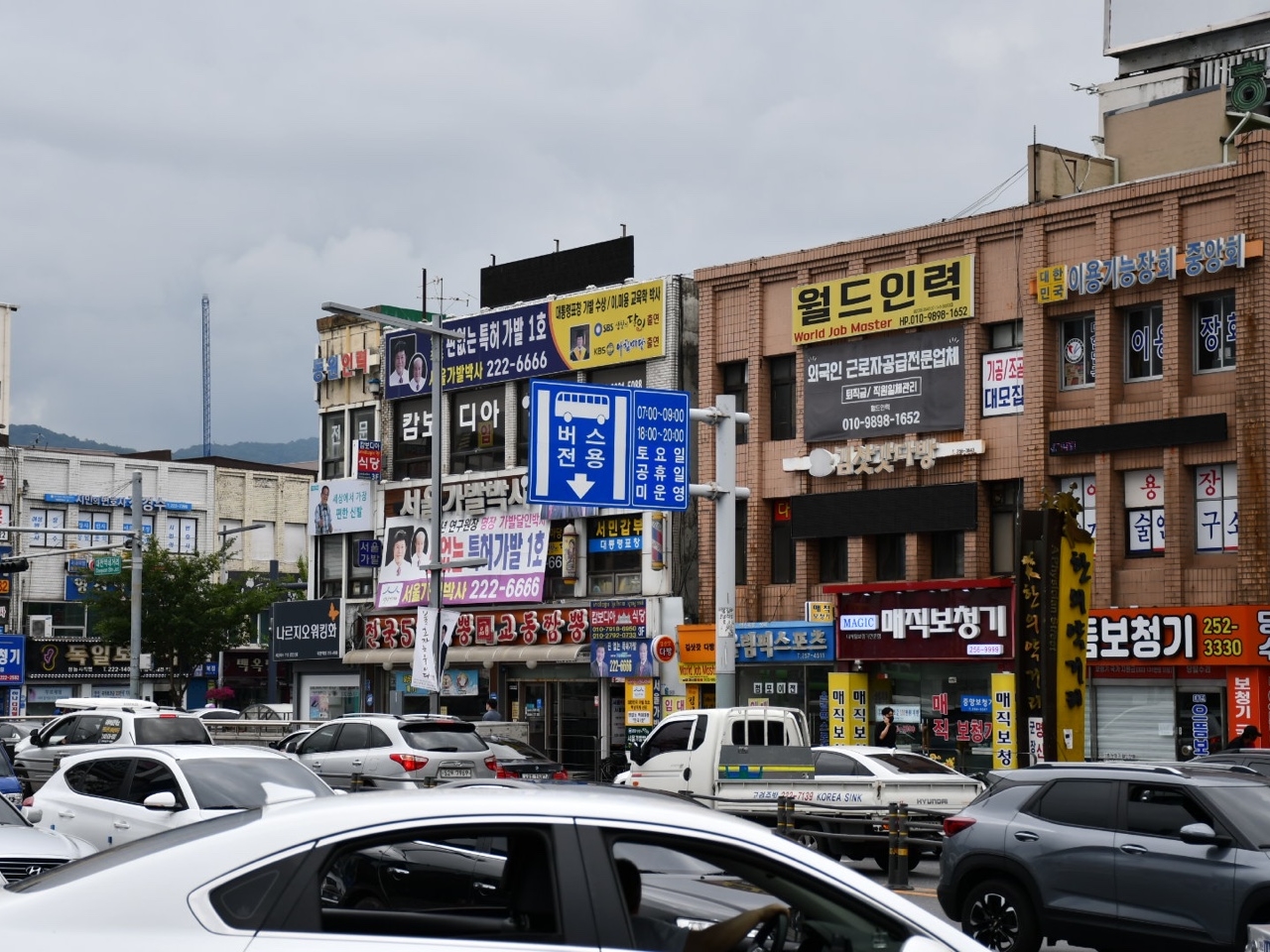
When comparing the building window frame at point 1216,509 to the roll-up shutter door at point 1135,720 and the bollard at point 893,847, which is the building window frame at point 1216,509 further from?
the bollard at point 893,847

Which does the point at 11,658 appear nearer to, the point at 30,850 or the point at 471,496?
the point at 471,496

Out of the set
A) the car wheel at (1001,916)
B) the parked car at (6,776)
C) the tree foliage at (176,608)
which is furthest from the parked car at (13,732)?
the car wheel at (1001,916)

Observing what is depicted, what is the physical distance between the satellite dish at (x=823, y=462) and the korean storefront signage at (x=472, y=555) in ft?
27.3

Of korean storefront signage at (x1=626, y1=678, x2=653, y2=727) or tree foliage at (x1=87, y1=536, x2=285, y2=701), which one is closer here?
korean storefront signage at (x1=626, y1=678, x2=653, y2=727)

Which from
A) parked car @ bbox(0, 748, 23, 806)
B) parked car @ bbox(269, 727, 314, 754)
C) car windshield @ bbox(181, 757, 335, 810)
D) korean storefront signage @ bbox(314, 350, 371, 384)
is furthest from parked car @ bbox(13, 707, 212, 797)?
korean storefront signage @ bbox(314, 350, 371, 384)

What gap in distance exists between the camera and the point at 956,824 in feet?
46.5

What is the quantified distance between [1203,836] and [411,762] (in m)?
16.3

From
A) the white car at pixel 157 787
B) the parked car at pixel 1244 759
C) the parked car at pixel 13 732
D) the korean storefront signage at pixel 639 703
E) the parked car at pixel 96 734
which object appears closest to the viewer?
the white car at pixel 157 787

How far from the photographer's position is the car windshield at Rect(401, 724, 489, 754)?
27.1m

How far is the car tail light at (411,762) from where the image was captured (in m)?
26.7

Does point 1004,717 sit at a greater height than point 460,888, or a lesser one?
lesser

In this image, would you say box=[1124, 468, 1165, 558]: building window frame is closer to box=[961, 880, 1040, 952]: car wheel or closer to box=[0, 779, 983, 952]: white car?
box=[961, 880, 1040, 952]: car wheel

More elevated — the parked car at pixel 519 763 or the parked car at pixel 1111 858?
the parked car at pixel 1111 858

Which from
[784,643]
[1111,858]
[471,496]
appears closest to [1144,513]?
[784,643]
